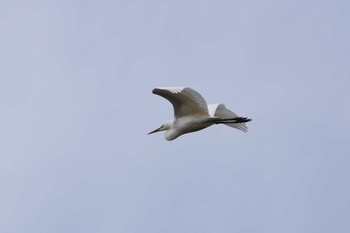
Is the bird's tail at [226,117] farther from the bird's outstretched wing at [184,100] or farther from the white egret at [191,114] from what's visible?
the bird's outstretched wing at [184,100]

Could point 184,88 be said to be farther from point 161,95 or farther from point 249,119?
point 249,119

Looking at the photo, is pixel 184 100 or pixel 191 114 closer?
pixel 184 100

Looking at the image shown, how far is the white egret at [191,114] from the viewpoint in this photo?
3690cm

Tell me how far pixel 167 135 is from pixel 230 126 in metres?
2.59

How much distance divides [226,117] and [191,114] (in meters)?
2.21

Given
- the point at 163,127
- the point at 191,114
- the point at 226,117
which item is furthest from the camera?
the point at 163,127

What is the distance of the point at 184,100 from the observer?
37781 mm

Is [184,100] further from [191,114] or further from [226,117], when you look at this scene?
[226,117]

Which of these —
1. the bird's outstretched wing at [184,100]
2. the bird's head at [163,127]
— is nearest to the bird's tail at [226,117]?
the bird's outstretched wing at [184,100]

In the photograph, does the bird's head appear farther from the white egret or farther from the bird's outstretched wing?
the bird's outstretched wing

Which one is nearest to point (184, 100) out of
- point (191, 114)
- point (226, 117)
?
point (191, 114)

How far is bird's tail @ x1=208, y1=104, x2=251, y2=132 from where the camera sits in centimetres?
3908

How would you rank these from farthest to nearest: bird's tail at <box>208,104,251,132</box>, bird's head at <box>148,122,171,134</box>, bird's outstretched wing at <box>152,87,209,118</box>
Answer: bird's head at <box>148,122,171,134</box> → bird's tail at <box>208,104,251,132</box> → bird's outstretched wing at <box>152,87,209,118</box>

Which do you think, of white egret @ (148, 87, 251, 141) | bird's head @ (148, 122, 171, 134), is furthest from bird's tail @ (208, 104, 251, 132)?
bird's head @ (148, 122, 171, 134)
